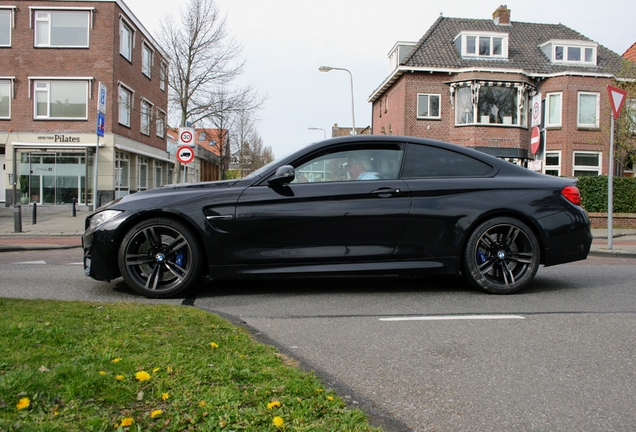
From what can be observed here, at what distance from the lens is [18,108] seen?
27.2 metres

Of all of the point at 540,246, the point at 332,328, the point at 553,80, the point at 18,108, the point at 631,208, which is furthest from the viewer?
the point at 553,80

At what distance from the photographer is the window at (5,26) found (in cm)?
2738

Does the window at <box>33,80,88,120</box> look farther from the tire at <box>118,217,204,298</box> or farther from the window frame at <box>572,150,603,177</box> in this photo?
the window frame at <box>572,150,603,177</box>

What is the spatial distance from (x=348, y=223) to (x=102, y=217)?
2.36m

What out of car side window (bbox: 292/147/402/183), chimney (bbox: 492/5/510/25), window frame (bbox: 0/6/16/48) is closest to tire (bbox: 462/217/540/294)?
car side window (bbox: 292/147/402/183)

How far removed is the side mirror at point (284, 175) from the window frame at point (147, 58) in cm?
3012

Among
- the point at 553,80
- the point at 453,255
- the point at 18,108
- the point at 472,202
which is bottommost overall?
the point at 453,255

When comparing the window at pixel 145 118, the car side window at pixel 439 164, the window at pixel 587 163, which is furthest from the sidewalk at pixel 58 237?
the window at pixel 587 163

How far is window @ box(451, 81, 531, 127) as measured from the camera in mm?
30875

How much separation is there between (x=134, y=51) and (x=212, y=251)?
96.3 ft

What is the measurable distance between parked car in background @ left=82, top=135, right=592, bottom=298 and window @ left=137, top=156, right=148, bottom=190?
1134 inches

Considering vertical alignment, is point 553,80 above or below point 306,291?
above

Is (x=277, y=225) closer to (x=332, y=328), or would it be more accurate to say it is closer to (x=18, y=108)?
(x=332, y=328)

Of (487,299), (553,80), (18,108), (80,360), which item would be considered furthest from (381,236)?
(553,80)
